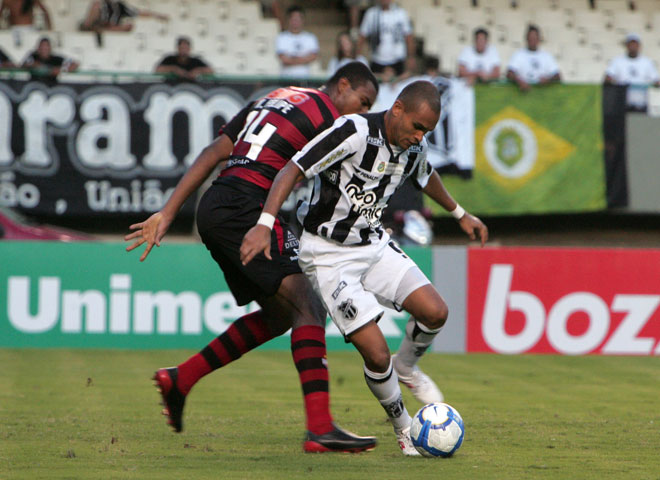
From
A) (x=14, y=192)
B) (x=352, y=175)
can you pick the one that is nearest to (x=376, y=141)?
(x=352, y=175)

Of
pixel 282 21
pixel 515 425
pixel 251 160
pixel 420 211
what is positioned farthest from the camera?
pixel 282 21

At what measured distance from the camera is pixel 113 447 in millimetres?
5586

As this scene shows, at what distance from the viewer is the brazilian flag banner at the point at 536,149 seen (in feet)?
51.2

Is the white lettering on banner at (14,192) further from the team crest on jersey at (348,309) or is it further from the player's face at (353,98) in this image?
the team crest on jersey at (348,309)

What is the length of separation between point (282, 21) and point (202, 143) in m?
4.41

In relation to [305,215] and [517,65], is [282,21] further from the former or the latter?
[305,215]

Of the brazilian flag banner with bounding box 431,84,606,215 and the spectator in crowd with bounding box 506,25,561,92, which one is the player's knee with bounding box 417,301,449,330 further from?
the spectator in crowd with bounding box 506,25,561,92

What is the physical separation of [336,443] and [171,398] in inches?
42.7

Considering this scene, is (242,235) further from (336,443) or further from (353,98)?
(336,443)

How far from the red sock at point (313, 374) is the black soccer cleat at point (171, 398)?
779 mm

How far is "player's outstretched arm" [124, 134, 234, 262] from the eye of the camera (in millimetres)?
5660

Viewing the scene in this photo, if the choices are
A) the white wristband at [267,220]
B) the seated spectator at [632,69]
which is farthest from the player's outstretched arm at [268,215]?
the seated spectator at [632,69]

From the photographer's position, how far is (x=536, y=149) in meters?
15.8

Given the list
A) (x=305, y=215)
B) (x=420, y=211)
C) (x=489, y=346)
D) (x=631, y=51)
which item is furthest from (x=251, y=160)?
(x=631, y=51)
